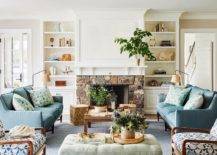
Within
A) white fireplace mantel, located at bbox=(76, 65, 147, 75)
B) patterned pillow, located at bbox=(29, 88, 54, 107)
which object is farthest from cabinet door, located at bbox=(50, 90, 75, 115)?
patterned pillow, located at bbox=(29, 88, 54, 107)

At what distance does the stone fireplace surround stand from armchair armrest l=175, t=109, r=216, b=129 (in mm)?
2912

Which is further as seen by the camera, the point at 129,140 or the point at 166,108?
the point at 166,108

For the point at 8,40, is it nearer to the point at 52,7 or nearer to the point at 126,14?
the point at 52,7

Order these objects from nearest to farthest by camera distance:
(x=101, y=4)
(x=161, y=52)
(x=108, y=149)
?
1. (x=108, y=149)
2. (x=101, y=4)
3. (x=161, y=52)

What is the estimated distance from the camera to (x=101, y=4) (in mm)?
7500

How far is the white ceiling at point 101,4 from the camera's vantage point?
7141 millimetres

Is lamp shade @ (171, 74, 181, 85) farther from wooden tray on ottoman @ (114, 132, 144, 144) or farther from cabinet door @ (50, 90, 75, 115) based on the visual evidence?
wooden tray on ottoman @ (114, 132, 144, 144)

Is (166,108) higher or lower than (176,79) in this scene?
lower

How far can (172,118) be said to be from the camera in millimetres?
5652

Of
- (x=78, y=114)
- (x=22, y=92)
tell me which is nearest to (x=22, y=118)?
(x=22, y=92)

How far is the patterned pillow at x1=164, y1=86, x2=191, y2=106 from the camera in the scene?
659cm

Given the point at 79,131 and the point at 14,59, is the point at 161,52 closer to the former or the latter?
the point at 79,131

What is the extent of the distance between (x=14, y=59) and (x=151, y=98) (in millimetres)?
3746

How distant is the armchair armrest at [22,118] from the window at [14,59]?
3513 mm
